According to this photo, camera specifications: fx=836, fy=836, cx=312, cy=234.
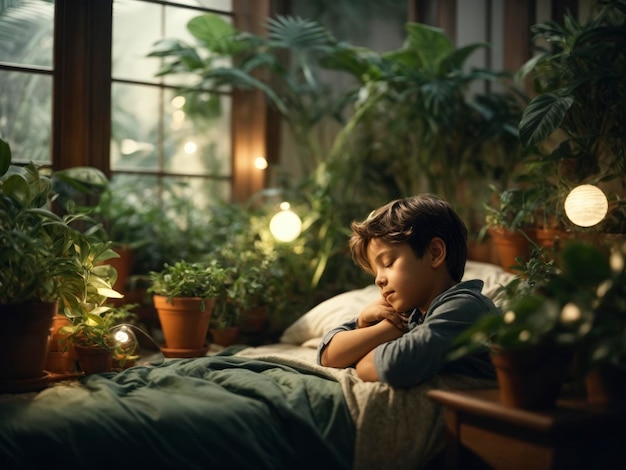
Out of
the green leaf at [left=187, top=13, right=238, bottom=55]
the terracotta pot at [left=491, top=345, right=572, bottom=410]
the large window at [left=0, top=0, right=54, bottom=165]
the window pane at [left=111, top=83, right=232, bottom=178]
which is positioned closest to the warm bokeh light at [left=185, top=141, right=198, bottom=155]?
the window pane at [left=111, top=83, right=232, bottom=178]

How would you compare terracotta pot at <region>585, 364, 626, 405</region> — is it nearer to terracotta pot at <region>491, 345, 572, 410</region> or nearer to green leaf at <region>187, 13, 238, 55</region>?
terracotta pot at <region>491, 345, 572, 410</region>

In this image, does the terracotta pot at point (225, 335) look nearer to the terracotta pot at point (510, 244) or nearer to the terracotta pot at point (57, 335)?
the terracotta pot at point (57, 335)

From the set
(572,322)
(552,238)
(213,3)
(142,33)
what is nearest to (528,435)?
(572,322)

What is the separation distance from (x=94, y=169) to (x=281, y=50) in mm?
1556

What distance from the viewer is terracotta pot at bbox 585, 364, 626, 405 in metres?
2.14

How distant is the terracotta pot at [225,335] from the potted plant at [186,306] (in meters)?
0.21

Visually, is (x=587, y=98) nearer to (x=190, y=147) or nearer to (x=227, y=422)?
(x=227, y=422)

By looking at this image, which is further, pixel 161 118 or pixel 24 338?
pixel 161 118

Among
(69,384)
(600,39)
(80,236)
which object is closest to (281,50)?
(600,39)

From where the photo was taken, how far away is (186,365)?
2.75 meters

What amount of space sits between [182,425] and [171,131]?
2.43m

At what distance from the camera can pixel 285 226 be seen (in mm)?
3893

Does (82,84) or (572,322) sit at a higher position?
(82,84)

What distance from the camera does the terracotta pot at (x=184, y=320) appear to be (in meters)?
3.35
